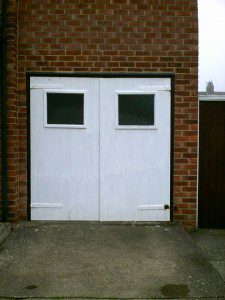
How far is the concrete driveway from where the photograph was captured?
3977mm

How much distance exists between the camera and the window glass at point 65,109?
6332 millimetres

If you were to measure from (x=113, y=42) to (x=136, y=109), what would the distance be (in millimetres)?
1104

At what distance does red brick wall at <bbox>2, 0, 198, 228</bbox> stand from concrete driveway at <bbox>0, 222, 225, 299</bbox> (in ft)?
3.80

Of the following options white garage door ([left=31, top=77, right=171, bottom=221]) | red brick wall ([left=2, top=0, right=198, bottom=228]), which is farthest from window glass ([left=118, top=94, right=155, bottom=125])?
red brick wall ([left=2, top=0, right=198, bottom=228])

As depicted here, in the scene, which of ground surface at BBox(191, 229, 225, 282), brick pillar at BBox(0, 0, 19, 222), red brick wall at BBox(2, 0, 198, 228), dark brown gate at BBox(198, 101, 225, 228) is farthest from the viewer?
dark brown gate at BBox(198, 101, 225, 228)

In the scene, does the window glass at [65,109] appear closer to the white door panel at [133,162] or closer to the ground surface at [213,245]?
the white door panel at [133,162]

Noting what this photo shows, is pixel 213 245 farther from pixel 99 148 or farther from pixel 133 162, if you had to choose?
pixel 99 148

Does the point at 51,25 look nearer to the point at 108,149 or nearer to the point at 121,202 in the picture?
the point at 108,149

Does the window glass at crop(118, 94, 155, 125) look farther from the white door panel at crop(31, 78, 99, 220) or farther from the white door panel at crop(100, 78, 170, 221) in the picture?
the white door panel at crop(31, 78, 99, 220)

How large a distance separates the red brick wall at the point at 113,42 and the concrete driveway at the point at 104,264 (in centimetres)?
116

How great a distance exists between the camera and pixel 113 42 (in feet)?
20.7

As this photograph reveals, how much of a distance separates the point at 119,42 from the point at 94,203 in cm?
255

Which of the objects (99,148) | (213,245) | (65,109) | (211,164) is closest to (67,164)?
(99,148)

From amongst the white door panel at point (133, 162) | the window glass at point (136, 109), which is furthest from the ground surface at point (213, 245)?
the window glass at point (136, 109)
